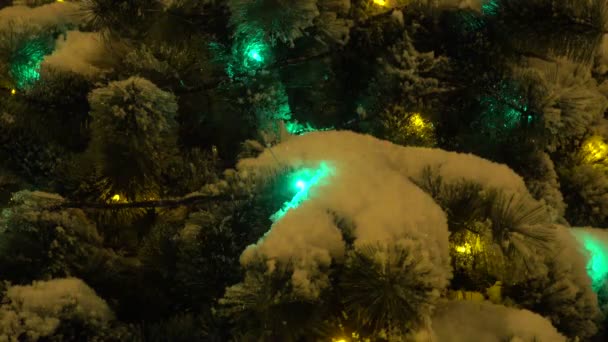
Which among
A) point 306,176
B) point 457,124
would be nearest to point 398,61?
point 457,124

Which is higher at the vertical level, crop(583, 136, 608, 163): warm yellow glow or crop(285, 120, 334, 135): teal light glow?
crop(285, 120, 334, 135): teal light glow

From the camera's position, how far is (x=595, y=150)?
4.36 feet

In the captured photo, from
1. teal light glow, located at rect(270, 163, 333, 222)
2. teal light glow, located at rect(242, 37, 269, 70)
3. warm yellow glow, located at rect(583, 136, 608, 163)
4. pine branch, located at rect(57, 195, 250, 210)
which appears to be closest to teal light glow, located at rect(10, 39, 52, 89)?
pine branch, located at rect(57, 195, 250, 210)

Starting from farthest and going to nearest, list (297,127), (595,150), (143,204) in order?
(595,150), (297,127), (143,204)

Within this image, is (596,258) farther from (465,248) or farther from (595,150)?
(465,248)

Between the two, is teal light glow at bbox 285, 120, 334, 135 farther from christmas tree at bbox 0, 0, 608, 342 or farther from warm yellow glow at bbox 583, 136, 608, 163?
warm yellow glow at bbox 583, 136, 608, 163

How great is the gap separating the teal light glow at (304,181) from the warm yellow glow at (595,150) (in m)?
0.94

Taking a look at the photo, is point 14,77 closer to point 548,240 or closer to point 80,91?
point 80,91

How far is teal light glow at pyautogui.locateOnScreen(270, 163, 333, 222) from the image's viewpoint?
0.70 metres

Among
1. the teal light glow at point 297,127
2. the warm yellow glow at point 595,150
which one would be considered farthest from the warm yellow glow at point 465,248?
the warm yellow glow at point 595,150

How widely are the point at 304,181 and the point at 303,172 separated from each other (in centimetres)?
2

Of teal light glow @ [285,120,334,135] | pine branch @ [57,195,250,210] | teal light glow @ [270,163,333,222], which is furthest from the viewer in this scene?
→ teal light glow @ [285,120,334,135]

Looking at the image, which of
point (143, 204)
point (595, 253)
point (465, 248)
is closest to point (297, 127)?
point (143, 204)

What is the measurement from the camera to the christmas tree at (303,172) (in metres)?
0.58
